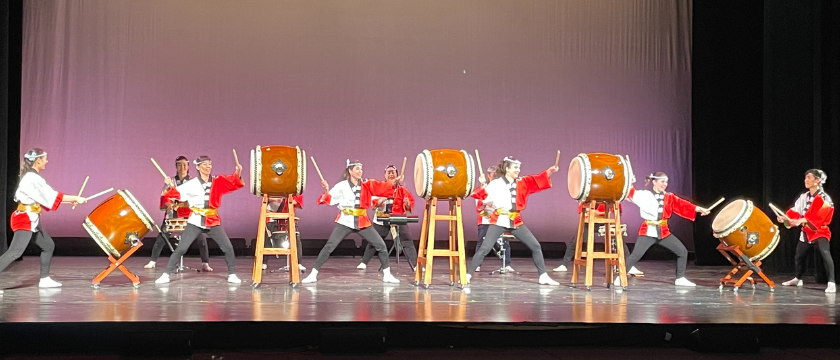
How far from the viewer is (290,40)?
910 centimetres

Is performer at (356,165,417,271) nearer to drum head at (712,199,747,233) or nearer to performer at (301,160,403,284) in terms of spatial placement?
performer at (301,160,403,284)

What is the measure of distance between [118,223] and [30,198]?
651 millimetres

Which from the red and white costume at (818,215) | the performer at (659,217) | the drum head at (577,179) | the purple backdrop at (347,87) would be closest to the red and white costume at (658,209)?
the performer at (659,217)

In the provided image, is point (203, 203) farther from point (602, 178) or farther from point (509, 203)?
point (602, 178)

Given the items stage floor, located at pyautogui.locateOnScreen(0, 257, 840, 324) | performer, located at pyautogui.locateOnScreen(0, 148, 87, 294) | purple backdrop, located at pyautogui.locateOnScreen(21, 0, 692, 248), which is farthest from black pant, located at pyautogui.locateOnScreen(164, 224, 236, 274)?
purple backdrop, located at pyautogui.locateOnScreen(21, 0, 692, 248)

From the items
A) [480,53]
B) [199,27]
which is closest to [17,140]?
[199,27]

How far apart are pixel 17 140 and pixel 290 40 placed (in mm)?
3247

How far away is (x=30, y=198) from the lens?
5.63m

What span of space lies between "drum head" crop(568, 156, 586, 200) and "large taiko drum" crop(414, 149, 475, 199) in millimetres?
826

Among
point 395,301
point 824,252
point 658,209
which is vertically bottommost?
point 395,301

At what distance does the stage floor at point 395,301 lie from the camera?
4254 millimetres

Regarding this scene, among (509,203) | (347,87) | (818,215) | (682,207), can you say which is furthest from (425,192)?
(347,87)

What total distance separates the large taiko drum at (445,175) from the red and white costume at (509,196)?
1.07 ft

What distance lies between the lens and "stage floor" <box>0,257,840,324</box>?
4254 millimetres
